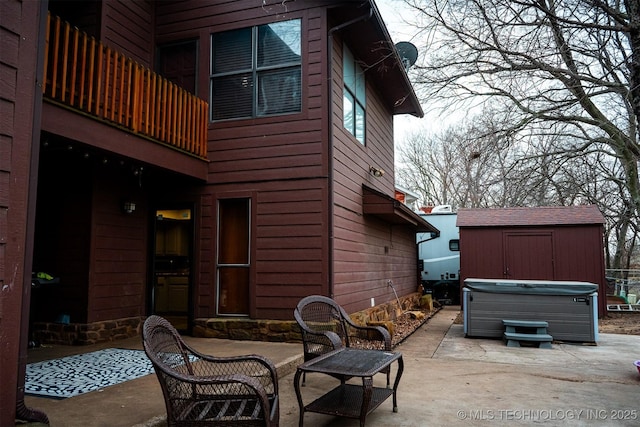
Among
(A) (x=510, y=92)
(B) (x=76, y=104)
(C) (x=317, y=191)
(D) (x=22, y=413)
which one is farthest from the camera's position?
(C) (x=317, y=191)

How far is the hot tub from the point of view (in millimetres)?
7184

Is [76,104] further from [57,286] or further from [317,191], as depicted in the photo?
[317,191]

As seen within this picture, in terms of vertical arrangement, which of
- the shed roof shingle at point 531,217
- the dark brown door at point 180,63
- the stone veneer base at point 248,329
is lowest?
the stone veneer base at point 248,329

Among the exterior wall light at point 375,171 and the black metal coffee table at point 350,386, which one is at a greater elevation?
the exterior wall light at point 375,171

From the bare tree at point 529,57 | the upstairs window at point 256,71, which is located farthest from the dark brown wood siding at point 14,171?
the bare tree at point 529,57

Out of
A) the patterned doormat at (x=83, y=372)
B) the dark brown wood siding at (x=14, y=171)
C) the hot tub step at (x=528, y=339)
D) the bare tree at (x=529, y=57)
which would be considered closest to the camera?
the dark brown wood siding at (x=14, y=171)

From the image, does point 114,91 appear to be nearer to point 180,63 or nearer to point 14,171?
point 180,63

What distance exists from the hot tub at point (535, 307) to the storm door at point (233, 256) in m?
3.69

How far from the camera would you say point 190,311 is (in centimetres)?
682

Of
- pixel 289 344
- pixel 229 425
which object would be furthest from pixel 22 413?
pixel 289 344

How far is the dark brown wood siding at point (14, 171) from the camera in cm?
257

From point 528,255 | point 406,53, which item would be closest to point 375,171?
point 406,53

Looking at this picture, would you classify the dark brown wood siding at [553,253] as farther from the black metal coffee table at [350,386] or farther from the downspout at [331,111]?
the black metal coffee table at [350,386]

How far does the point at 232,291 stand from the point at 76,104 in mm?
3210
